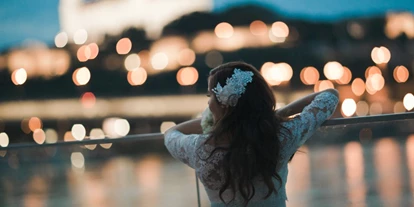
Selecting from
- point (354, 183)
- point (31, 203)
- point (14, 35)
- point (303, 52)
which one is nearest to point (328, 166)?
point (354, 183)

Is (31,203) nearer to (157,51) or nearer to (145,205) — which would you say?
(145,205)

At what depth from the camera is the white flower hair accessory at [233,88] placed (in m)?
2.64

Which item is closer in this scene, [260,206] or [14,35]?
[260,206]

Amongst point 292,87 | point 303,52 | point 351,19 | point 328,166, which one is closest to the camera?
point 328,166

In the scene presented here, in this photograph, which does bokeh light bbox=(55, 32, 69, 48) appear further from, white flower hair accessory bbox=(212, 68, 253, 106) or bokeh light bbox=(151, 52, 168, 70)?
white flower hair accessory bbox=(212, 68, 253, 106)

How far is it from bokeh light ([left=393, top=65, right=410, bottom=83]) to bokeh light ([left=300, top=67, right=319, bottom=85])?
6.25 meters

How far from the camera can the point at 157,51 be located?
7494 centimetres

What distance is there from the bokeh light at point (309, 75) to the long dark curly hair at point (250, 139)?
70258mm

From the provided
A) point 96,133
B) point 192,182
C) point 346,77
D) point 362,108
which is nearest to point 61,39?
point 96,133

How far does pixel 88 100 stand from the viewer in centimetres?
7238

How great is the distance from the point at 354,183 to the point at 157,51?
7050 centimetres

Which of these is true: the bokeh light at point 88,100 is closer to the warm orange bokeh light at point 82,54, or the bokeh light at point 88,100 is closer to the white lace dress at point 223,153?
the warm orange bokeh light at point 82,54

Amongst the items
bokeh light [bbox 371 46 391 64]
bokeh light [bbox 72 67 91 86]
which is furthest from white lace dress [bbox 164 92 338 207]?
bokeh light [bbox 371 46 391 64]

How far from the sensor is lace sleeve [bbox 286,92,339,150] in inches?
107
